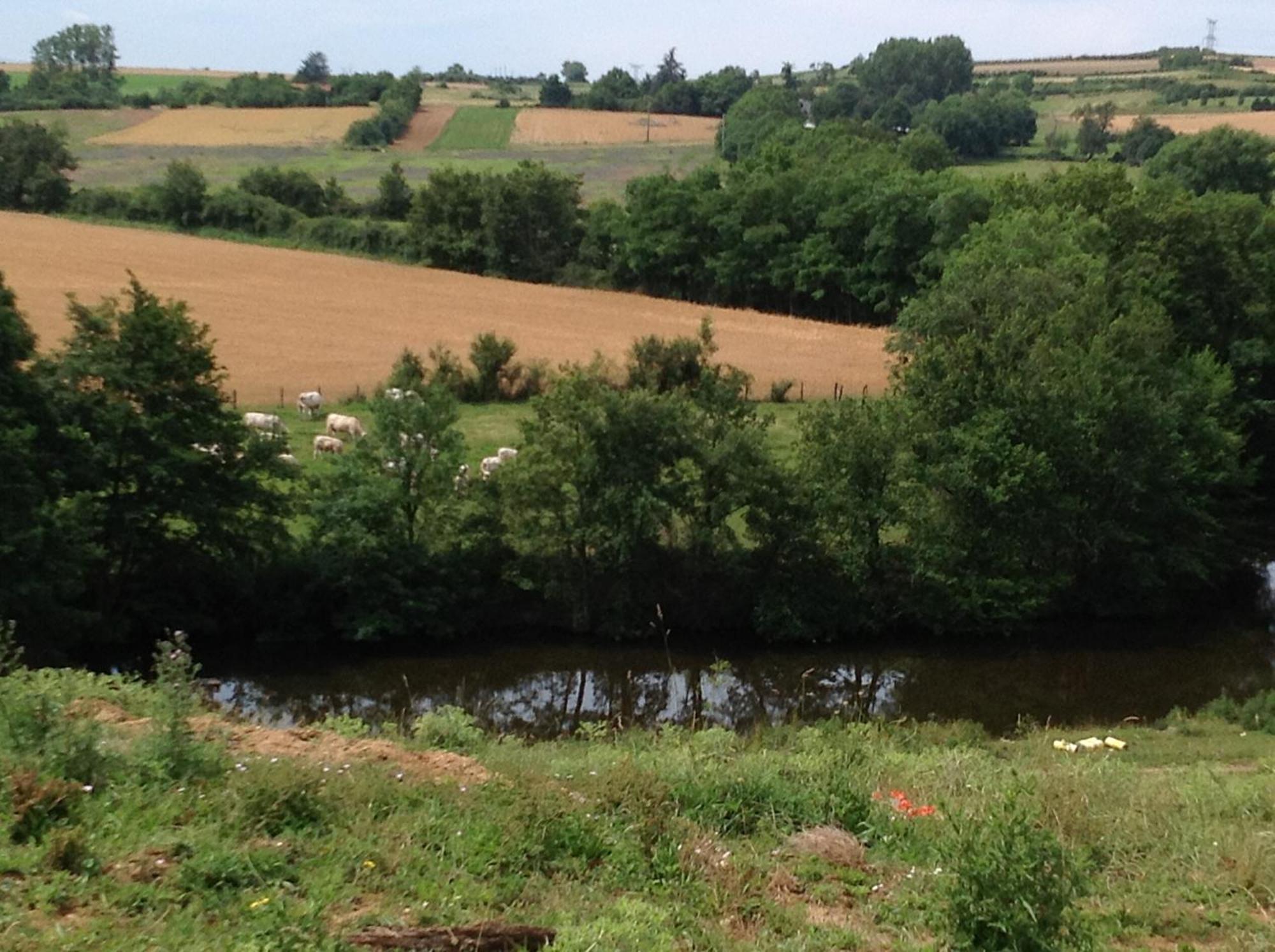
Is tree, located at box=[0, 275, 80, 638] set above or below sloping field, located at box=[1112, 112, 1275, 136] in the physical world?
below

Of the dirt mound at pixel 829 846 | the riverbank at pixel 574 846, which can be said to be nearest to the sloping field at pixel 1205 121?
the riverbank at pixel 574 846

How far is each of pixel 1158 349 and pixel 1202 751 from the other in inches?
752

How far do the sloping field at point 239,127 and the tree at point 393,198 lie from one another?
90.4 feet

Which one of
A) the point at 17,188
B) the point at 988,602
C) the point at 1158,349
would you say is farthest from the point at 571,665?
the point at 17,188

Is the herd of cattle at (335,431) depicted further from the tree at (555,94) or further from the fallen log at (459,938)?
the tree at (555,94)

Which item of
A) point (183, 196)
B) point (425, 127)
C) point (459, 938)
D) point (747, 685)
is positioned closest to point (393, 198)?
point (183, 196)

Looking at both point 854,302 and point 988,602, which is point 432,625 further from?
point 854,302

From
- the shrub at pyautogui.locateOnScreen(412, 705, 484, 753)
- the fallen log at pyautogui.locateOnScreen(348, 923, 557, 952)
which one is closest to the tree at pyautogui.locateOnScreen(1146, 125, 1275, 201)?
the shrub at pyautogui.locateOnScreen(412, 705, 484, 753)

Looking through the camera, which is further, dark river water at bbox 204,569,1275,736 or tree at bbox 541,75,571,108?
tree at bbox 541,75,571,108

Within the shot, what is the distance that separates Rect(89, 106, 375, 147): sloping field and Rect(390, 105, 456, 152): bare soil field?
4678 millimetres

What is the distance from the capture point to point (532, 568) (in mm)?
31125

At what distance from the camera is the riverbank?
314 inches

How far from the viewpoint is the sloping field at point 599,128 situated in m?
118

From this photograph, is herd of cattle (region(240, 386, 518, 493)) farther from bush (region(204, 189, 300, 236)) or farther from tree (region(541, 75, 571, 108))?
tree (region(541, 75, 571, 108))
